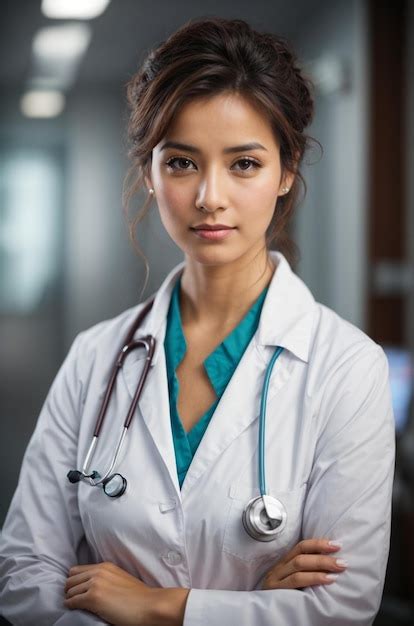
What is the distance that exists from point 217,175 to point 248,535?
523 mm

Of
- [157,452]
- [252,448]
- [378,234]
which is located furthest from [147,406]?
[378,234]

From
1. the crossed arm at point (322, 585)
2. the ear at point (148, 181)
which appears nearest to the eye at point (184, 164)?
the ear at point (148, 181)

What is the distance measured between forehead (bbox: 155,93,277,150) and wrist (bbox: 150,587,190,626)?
651 mm

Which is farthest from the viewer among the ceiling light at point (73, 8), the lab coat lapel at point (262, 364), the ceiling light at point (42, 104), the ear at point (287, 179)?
the ceiling light at point (42, 104)

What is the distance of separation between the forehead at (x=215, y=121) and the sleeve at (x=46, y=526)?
454 mm

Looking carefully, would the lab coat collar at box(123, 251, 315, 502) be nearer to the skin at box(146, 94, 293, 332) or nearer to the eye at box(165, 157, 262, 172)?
the skin at box(146, 94, 293, 332)

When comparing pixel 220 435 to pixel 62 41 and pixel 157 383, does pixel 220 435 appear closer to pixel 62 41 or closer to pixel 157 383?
pixel 157 383

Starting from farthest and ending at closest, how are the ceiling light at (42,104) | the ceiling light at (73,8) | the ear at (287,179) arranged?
the ceiling light at (42,104), the ceiling light at (73,8), the ear at (287,179)

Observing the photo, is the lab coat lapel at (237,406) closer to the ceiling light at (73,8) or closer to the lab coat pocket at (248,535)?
the lab coat pocket at (248,535)

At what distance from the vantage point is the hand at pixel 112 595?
3.60 ft

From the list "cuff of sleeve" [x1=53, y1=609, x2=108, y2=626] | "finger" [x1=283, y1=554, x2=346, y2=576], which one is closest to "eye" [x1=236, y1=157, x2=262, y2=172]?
"finger" [x1=283, y1=554, x2=346, y2=576]

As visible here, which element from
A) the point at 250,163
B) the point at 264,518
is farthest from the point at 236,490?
the point at 250,163

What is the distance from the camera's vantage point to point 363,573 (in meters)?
1.08

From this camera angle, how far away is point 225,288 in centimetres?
130
